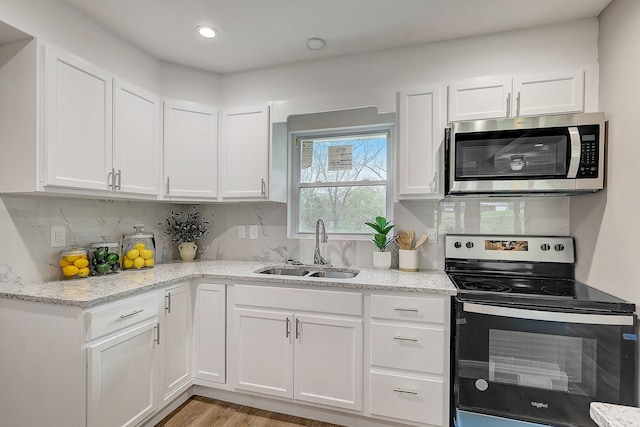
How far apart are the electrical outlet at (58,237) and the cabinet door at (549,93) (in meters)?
2.90

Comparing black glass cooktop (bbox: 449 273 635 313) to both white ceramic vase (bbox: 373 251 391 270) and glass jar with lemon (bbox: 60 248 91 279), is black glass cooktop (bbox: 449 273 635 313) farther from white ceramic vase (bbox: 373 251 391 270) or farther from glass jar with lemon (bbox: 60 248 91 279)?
glass jar with lemon (bbox: 60 248 91 279)

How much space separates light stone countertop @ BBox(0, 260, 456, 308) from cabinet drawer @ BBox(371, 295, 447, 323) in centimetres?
5

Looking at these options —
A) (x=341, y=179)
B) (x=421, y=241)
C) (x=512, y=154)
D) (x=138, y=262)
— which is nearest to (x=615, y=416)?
(x=512, y=154)

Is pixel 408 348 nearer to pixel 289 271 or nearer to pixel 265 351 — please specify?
pixel 265 351

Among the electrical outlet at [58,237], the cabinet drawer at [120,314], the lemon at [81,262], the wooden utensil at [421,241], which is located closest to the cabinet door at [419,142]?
the wooden utensil at [421,241]

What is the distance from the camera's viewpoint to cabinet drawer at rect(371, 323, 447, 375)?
71.0 inches

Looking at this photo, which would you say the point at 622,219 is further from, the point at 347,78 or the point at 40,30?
the point at 40,30

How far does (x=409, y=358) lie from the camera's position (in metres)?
1.85

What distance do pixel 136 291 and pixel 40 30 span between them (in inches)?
57.8

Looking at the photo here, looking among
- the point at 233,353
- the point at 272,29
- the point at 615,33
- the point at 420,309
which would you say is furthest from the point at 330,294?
the point at 615,33

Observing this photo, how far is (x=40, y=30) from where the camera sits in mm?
1713

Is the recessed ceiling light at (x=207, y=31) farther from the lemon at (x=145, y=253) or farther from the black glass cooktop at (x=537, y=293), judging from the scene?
the black glass cooktop at (x=537, y=293)

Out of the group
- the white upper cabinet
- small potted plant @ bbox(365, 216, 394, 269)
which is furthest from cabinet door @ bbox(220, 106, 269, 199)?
the white upper cabinet

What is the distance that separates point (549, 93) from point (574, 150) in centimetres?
44
